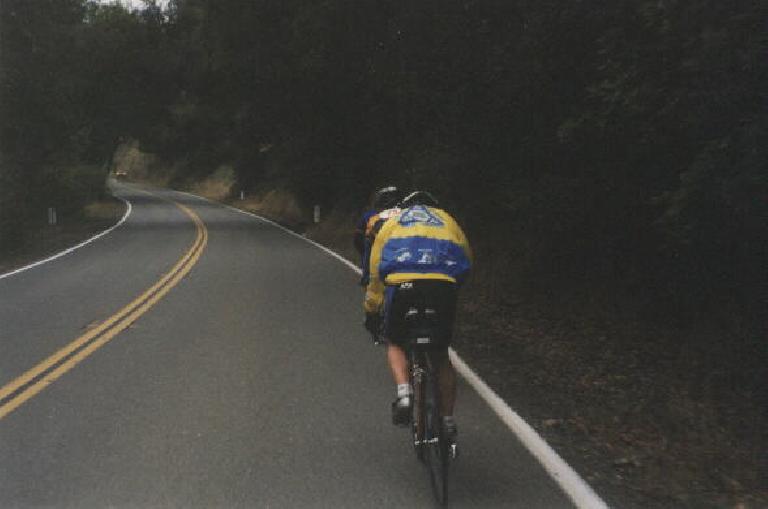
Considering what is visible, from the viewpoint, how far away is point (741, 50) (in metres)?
6.89

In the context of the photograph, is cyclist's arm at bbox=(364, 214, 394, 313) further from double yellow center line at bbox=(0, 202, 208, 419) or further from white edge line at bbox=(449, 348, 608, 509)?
double yellow center line at bbox=(0, 202, 208, 419)

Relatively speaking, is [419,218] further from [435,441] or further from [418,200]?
[435,441]

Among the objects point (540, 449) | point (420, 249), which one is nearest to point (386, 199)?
point (420, 249)

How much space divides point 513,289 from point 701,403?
6.51 m

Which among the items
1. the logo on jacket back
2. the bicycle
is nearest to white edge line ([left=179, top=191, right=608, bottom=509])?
the bicycle

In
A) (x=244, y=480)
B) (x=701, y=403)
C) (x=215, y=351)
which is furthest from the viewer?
(x=215, y=351)

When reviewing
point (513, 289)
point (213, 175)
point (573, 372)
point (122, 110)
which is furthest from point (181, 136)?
point (573, 372)

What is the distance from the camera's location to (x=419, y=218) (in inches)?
215

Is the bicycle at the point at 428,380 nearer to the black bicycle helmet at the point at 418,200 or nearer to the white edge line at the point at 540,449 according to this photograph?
the black bicycle helmet at the point at 418,200

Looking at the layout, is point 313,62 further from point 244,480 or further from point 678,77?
point 244,480

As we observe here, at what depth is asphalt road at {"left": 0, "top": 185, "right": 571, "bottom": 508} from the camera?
5.35 metres

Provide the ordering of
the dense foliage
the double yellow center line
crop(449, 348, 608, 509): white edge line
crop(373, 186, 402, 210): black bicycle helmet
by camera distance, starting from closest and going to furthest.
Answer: crop(449, 348, 608, 509): white edge line < crop(373, 186, 402, 210): black bicycle helmet < the dense foliage < the double yellow center line

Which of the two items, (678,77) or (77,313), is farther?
(77,313)

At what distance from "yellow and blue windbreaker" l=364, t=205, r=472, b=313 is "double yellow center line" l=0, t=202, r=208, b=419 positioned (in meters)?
3.63
